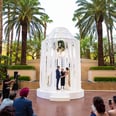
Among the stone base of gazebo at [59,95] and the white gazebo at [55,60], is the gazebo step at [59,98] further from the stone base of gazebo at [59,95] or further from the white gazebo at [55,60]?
the white gazebo at [55,60]

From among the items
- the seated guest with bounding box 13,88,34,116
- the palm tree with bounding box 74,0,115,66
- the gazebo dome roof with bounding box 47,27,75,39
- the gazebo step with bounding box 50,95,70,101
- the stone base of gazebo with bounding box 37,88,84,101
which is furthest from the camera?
the palm tree with bounding box 74,0,115,66

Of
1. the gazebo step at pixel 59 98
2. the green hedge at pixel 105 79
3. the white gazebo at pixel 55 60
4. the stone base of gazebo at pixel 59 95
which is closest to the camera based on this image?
the gazebo step at pixel 59 98

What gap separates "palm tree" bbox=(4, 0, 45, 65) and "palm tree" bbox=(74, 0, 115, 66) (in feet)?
17.1

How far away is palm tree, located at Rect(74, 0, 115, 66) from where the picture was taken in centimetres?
2995

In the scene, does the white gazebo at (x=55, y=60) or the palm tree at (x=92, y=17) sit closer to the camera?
the white gazebo at (x=55, y=60)

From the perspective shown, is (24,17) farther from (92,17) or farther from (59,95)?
(59,95)

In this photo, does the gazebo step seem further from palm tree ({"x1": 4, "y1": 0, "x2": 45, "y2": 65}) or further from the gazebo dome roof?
palm tree ({"x1": 4, "y1": 0, "x2": 45, "y2": 65})

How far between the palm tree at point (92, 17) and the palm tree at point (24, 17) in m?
5.22

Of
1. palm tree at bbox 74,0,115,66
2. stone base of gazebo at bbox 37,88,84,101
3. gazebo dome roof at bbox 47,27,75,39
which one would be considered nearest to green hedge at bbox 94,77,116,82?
palm tree at bbox 74,0,115,66

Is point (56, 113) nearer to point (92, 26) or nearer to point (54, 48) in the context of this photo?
point (54, 48)

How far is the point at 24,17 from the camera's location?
3019cm

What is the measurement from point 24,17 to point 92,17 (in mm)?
8743

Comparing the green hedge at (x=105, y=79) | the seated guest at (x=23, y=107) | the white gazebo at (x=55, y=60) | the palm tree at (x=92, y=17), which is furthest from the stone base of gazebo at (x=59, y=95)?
the palm tree at (x=92, y=17)

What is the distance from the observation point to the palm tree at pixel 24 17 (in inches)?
1198
